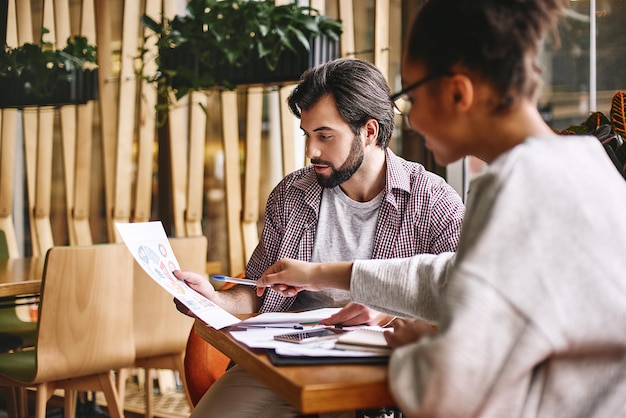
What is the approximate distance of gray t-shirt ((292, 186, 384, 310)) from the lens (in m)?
2.33

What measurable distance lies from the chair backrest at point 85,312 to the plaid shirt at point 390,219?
1020 mm

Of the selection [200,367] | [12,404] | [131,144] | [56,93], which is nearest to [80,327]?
[200,367]

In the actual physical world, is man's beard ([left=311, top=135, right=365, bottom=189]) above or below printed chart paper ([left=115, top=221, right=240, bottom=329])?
above

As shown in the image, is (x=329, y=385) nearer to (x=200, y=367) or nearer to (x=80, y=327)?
(x=200, y=367)

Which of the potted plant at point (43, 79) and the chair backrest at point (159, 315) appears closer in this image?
the chair backrest at point (159, 315)

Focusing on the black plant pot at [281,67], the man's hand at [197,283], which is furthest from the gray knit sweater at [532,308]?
the black plant pot at [281,67]

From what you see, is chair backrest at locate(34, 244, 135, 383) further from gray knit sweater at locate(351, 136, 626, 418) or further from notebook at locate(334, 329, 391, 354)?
gray knit sweater at locate(351, 136, 626, 418)

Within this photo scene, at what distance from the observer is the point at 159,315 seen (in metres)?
3.69

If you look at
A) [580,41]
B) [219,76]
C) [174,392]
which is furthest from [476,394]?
[174,392]

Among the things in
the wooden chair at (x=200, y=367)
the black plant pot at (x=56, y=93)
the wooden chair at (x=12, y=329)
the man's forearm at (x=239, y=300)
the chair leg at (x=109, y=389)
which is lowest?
the chair leg at (x=109, y=389)

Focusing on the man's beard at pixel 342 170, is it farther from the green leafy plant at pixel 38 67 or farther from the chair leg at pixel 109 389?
the green leafy plant at pixel 38 67


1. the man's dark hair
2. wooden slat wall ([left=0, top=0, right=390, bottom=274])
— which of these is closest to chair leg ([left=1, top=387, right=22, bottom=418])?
wooden slat wall ([left=0, top=0, right=390, bottom=274])

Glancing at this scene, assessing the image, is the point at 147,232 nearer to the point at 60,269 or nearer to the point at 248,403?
the point at 248,403

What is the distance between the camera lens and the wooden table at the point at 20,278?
3160 mm
